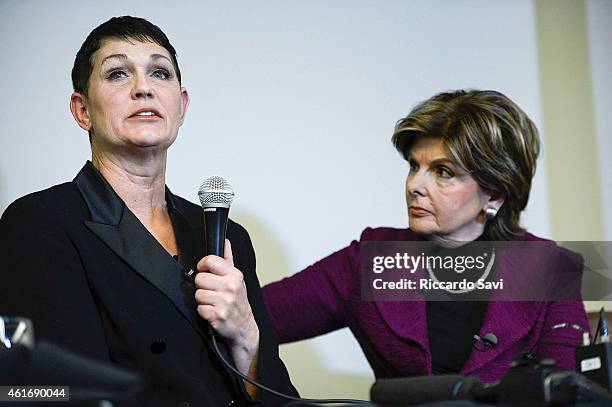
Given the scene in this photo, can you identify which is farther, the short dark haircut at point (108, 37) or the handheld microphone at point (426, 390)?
the short dark haircut at point (108, 37)

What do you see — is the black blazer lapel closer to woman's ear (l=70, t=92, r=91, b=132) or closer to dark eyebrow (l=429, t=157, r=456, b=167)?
woman's ear (l=70, t=92, r=91, b=132)

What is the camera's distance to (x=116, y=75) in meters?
1.60

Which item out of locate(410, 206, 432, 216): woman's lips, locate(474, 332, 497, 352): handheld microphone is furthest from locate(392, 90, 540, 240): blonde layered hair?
locate(474, 332, 497, 352): handheld microphone

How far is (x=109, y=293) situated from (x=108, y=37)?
1.66ft

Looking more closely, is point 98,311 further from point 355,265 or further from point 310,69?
point 310,69

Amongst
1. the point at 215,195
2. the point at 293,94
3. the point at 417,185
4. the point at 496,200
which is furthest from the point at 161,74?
the point at 496,200

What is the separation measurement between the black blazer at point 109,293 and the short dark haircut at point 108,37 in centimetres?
20

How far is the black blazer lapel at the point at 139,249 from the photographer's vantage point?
57.2 inches

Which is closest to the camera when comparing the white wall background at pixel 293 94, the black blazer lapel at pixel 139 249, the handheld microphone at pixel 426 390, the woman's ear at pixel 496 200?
the handheld microphone at pixel 426 390

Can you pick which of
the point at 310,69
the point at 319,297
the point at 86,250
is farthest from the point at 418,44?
the point at 86,250

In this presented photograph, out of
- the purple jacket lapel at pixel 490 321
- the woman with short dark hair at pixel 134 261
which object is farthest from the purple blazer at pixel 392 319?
the woman with short dark hair at pixel 134 261

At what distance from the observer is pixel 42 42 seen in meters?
1.96

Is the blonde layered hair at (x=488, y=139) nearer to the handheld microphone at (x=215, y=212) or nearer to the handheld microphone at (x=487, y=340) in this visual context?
the handheld microphone at (x=487, y=340)

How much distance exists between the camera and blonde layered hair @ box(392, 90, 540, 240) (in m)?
1.97
